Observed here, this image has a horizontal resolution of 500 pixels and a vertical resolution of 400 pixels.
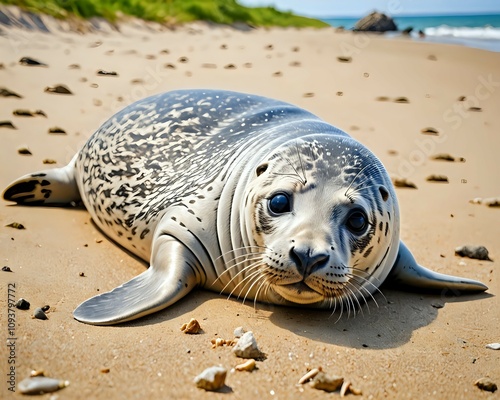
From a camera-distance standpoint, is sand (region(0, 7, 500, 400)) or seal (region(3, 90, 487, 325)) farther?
seal (region(3, 90, 487, 325))

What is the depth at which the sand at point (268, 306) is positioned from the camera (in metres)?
2.25

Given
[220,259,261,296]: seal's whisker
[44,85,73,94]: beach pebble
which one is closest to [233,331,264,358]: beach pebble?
[220,259,261,296]: seal's whisker

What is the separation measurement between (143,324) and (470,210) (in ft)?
9.08

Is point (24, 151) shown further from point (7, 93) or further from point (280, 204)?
point (280, 204)

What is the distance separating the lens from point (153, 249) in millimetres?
3178

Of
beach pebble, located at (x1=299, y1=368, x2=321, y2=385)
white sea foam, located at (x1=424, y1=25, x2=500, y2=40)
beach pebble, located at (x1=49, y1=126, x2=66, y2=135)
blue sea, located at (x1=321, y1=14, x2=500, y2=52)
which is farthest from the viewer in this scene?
white sea foam, located at (x1=424, y1=25, x2=500, y2=40)

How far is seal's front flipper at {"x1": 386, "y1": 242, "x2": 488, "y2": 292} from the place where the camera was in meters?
3.23

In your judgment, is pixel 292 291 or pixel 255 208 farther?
pixel 255 208

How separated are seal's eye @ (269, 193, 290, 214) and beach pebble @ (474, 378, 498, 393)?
941 millimetres

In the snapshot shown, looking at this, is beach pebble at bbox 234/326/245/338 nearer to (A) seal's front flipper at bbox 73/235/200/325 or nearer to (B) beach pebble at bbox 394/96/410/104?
(A) seal's front flipper at bbox 73/235/200/325

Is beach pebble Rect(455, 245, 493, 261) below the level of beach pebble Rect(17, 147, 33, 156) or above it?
below

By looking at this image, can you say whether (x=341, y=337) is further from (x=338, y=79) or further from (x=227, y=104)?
(x=338, y=79)

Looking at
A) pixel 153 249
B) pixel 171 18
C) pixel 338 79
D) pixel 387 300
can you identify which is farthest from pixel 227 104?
pixel 171 18

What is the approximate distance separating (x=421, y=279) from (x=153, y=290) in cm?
129
